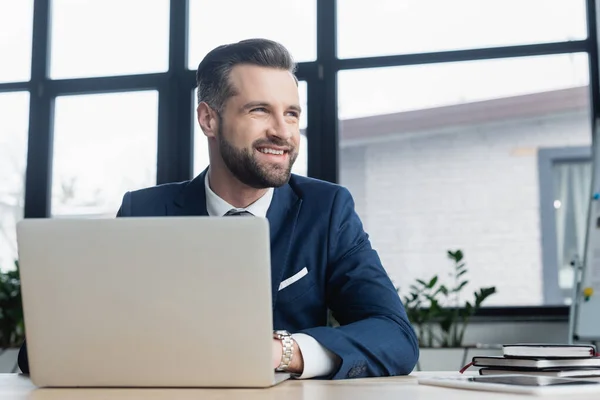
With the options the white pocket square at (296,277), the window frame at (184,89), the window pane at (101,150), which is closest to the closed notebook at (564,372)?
the white pocket square at (296,277)

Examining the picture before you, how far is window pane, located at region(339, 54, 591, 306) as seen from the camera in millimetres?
4027

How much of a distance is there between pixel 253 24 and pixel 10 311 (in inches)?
80.6

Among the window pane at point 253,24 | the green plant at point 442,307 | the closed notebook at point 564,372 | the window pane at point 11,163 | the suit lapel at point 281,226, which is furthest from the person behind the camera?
the window pane at point 11,163

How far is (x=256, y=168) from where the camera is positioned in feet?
6.41

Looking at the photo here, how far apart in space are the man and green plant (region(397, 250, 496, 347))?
1939 millimetres

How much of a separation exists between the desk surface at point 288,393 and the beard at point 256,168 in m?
0.78

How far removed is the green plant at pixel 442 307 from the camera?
3.81 m

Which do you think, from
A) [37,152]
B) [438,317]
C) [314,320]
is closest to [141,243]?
[314,320]

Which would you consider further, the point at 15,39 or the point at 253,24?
the point at 15,39

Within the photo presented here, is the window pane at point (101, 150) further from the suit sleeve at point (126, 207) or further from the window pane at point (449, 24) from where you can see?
the suit sleeve at point (126, 207)

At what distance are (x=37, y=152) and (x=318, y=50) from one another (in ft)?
5.61

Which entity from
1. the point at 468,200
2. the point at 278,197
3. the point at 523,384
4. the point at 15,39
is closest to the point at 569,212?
the point at 468,200

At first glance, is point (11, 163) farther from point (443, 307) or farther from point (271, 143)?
point (271, 143)

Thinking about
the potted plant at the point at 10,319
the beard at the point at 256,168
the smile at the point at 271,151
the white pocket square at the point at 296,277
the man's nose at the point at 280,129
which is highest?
the man's nose at the point at 280,129
